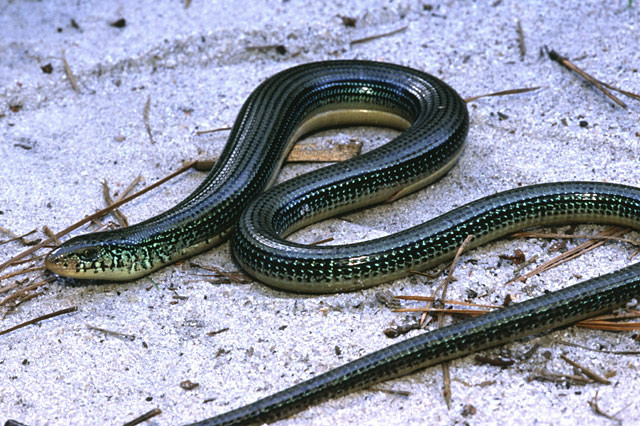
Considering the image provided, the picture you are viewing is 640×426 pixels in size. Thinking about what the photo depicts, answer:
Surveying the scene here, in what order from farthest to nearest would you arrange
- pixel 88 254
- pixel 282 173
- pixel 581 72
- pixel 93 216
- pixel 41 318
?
pixel 581 72, pixel 282 173, pixel 93 216, pixel 88 254, pixel 41 318

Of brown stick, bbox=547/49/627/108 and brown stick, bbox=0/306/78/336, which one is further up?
brown stick, bbox=547/49/627/108

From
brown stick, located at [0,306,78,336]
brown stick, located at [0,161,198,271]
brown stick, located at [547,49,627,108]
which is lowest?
brown stick, located at [0,306,78,336]

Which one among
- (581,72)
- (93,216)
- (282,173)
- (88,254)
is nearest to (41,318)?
(88,254)

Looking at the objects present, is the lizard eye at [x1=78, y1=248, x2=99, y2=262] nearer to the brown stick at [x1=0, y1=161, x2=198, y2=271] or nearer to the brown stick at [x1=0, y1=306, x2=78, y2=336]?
the brown stick at [x1=0, y1=306, x2=78, y2=336]

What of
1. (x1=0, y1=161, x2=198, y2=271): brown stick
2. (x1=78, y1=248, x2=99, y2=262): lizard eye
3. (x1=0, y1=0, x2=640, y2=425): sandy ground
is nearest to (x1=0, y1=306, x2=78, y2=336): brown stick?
(x1=0, y1=0, x2=640, y2=425): sandy ground

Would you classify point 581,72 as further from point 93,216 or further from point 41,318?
point 41,318

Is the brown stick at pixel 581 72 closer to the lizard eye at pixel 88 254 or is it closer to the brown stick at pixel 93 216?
the brown stick at pixel 93 216

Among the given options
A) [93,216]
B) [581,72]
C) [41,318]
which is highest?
[581,72]

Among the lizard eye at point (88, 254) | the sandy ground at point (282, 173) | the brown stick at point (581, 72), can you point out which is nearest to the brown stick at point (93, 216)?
the sandy ground at point (282, 173)
